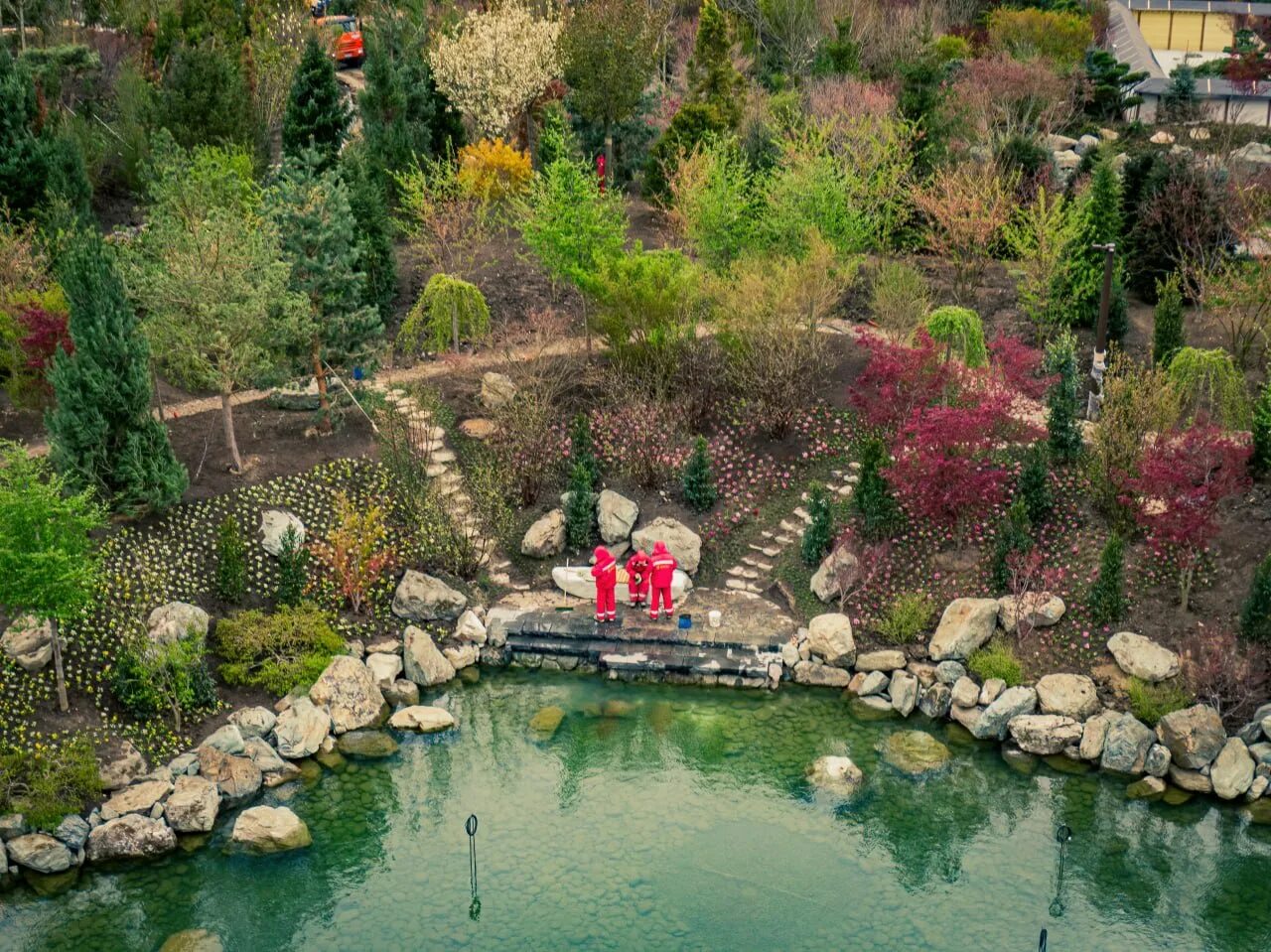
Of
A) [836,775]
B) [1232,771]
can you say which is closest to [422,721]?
[836,775]

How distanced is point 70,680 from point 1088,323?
2406 cm

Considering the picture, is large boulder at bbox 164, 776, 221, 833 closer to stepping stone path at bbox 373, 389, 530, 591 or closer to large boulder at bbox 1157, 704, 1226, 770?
stepping stone path at bbox 373, 389, 530, 591

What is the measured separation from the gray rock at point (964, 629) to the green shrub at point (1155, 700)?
9.09ft

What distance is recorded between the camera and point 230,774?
27375mm

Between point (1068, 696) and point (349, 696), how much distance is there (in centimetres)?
1285

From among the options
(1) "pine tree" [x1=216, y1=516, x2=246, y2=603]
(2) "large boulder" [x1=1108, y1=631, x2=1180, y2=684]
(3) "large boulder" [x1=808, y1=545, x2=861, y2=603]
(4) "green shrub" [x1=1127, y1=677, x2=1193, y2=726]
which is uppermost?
(1) "pine tree" [x1=216, y1=516, x2=246, y2=603]

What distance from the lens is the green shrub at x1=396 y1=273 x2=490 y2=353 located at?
36.7 metres

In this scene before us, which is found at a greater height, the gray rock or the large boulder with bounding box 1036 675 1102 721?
the gray rock

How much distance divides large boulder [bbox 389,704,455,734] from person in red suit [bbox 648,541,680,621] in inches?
183

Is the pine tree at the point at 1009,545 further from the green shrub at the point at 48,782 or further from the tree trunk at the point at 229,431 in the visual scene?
the green shrub at the point at 48,782

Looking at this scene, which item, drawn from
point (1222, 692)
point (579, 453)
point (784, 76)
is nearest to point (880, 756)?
point (1222, 692)

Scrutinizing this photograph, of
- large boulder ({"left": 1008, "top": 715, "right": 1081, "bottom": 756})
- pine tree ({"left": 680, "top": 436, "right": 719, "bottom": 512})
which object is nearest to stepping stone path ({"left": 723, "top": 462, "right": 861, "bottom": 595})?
pine tree ({"left": 680, "top": 436, "right": 719, "bottom": 512})

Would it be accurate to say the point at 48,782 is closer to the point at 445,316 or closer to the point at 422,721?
the point at 422,721

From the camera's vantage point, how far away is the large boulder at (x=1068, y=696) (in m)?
29.0
